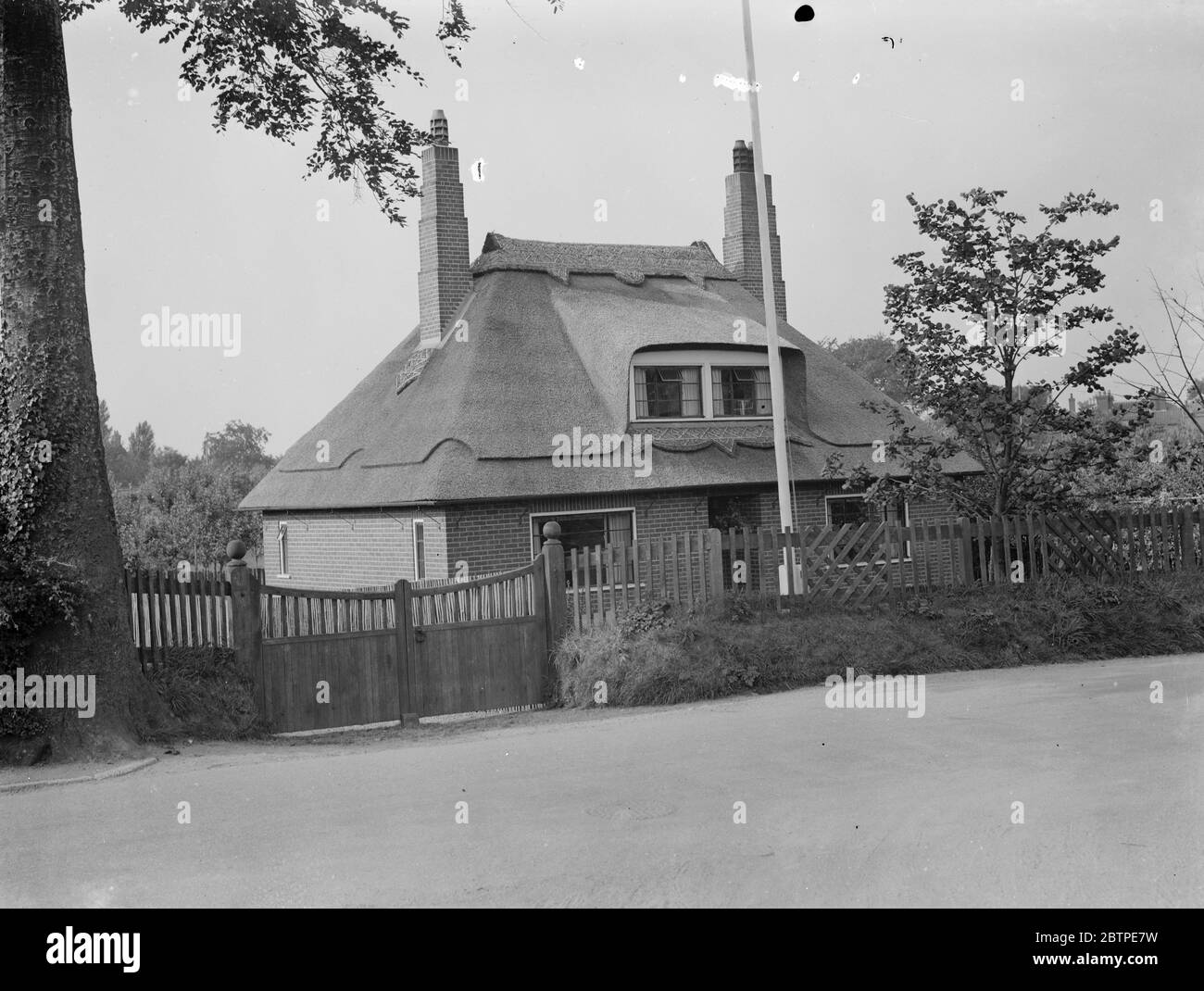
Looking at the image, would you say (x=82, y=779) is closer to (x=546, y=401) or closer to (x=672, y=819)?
(x=672, y=819)

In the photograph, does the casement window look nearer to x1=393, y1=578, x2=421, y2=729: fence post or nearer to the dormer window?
the dormer window

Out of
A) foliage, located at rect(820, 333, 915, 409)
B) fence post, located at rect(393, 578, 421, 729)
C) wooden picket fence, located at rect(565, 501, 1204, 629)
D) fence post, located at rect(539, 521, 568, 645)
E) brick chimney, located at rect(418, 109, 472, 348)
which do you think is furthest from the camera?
foliage, located at rect(820, 333, 915, 409)

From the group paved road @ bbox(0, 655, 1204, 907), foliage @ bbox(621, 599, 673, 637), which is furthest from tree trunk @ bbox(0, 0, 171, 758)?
foliage @ bbox(621, 599, 673, 637)

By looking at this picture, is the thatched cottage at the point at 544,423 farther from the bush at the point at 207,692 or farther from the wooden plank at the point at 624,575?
the bush at the point at 207,692

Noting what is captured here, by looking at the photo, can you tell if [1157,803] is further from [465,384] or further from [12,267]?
[465,384]

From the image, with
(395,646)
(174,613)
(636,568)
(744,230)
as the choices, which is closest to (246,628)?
(174,613)

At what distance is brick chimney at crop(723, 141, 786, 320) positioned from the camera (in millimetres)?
29953

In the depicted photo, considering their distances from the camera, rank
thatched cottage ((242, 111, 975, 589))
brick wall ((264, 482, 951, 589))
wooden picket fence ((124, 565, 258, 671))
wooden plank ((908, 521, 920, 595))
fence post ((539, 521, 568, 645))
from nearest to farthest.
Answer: wooden picket fence ((124, 565, 258, 671))
fence post ((539, 521, 568, 645))
wooden plank ((908, 521, 920, 595))
brick wall ((264, 482, 951, 589))
thatched cottage ((242, 111, 975, 589))

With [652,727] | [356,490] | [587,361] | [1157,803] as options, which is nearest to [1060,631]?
[652,727]

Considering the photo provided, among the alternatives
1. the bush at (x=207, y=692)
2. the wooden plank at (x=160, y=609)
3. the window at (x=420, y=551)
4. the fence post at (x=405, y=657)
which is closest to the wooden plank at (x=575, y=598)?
the fence post at (x=405, y=657)

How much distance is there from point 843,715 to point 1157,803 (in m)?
4.17

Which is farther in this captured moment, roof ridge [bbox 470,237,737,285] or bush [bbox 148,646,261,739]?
roof ridge [bbox 470,237,737,285]

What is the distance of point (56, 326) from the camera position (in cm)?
1089

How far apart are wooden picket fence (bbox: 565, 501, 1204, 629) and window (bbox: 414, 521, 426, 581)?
335cm
